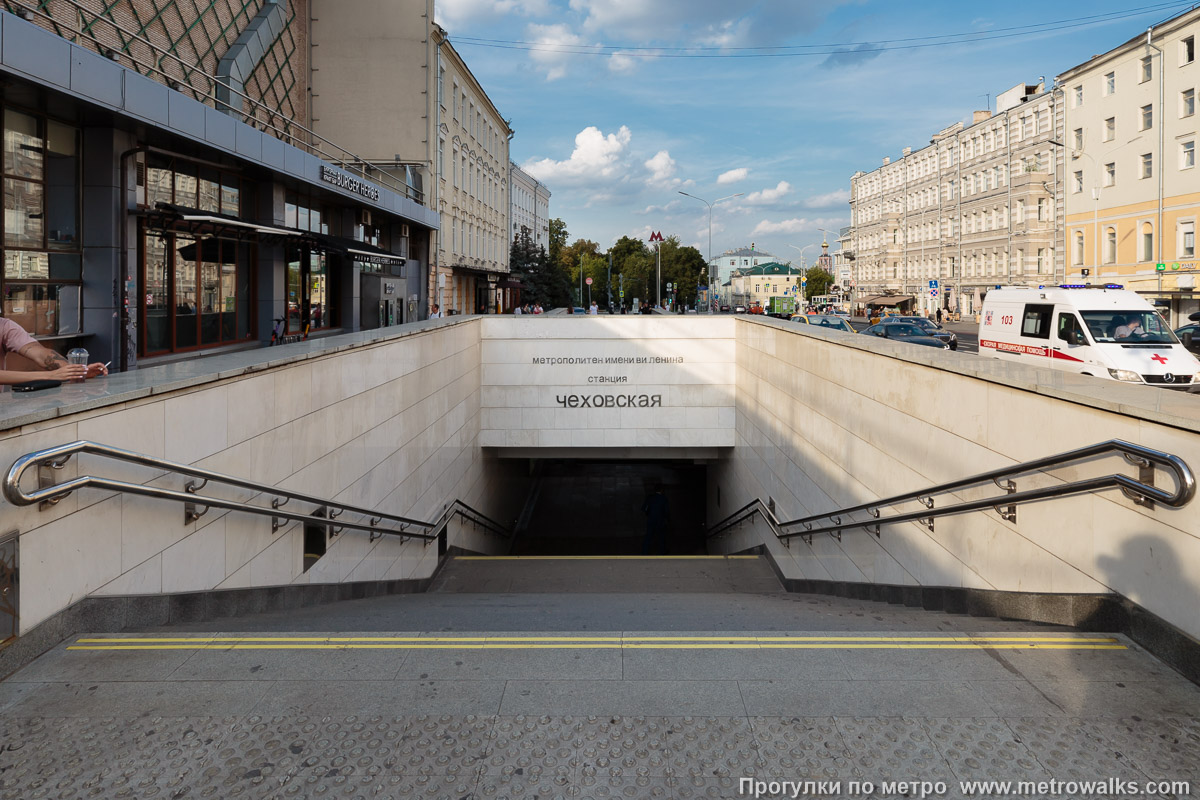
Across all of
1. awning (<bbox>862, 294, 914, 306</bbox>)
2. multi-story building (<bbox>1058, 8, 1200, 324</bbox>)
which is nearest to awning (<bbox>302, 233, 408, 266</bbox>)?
multi-story building (<bbox>1058, 8, 1200, 324</bbox>)

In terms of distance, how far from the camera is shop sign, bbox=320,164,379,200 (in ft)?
68.5

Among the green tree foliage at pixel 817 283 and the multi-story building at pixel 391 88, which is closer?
the multi-story building at pixel 391 88

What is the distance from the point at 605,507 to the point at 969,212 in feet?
163

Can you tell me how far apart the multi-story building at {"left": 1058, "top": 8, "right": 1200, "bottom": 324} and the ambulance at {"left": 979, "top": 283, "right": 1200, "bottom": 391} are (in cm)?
1966

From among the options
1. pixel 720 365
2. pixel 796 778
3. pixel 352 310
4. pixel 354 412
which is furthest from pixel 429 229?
pixel 796 778

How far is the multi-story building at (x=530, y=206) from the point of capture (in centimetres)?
8919

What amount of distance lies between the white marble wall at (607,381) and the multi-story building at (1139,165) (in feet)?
71.0

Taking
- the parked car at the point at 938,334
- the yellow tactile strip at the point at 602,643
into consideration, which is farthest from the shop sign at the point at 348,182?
the parked car at the point at 938,334

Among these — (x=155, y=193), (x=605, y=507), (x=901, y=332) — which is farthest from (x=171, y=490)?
(x=901, y=332)

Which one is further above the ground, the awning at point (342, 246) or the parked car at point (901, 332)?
the awning at point (342, 246)

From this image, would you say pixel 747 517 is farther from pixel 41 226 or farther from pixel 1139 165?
pixel 1139 165

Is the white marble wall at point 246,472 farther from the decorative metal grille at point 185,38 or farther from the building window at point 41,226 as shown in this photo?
the decorative metal grille at point 185,38

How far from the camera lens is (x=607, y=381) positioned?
21.8 m

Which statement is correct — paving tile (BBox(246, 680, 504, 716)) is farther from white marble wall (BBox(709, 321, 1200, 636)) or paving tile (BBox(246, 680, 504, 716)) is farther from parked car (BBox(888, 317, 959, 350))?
parked car (BBox(888, 317, 959, 350))
